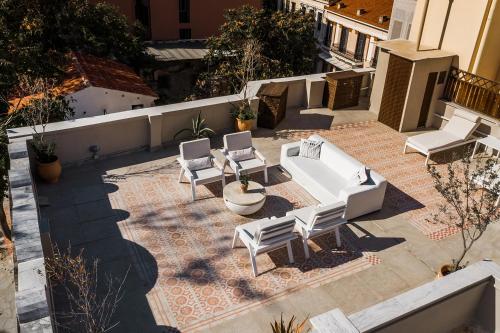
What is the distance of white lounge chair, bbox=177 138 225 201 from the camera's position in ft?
36.2

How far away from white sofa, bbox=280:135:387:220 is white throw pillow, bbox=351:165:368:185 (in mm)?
92

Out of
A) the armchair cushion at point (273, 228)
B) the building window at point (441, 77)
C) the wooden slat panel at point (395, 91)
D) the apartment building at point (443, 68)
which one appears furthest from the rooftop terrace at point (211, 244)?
the building window at point (441, 77)

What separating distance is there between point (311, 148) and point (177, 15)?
29.4m

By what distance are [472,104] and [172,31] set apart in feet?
94.6

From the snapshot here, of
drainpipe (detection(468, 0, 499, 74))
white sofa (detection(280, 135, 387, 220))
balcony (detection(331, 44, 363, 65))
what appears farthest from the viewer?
balcony (detection(331, 44, 363, 65))

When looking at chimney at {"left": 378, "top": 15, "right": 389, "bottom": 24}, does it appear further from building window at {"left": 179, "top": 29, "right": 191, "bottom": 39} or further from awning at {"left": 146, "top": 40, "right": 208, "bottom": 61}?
building window at {"left": 179, "top": 29, "right": 191, "bottom": 39}

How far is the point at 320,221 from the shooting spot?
932 centimetres

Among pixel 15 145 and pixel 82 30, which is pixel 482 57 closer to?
pixel 15 145

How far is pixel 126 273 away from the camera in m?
8.72

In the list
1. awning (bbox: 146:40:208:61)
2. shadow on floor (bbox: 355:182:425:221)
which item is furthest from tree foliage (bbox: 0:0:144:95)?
shadow on floor (bbox: 355:182:425:221)

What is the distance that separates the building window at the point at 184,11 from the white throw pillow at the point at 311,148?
29342 millimetres

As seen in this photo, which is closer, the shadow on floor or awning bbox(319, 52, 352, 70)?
the shadow on floor

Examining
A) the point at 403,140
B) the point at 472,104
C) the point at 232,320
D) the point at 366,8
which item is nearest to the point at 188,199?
the point at 232,320

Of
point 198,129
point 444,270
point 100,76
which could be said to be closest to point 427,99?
point 198,129
